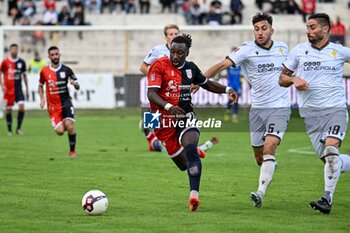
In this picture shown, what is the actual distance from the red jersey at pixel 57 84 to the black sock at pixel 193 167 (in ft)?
29.1

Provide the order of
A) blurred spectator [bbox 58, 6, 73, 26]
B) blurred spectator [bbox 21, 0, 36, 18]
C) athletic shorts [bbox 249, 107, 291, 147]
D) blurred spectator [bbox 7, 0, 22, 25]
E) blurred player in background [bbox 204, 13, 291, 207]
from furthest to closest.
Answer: blurred spectator [bbox 21, 0, 36, 18]
blurred spectator [bbox 7, 0, 22, 25]
blurred spectator [bbox 58, 6, 73, 26]
blurred player in background [bbox 204, 13, 291, 207]
athletic shorts [bbox 249, 107, 291, 147]

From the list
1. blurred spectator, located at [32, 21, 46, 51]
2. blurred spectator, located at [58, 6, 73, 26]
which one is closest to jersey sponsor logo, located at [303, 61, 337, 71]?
blurred spectator, located at [32, 21, 46, 51]

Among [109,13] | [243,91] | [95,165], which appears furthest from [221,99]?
[95,165]

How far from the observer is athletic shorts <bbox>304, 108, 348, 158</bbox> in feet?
38.5

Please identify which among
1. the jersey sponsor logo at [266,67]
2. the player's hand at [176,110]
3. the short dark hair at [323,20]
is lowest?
the player's hand at [176,110]

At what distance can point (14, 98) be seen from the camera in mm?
27719

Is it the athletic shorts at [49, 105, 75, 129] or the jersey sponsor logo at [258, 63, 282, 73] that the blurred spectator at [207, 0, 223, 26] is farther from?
the jersey sponsor logo at [258, 63, 282, 73]

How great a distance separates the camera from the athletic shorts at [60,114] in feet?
66.3

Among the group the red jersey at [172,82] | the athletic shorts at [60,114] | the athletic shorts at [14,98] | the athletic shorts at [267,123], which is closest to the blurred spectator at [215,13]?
the athletic shorts at [14,98]

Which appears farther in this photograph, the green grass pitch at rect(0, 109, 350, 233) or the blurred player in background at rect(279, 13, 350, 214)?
the blurred player in background at rect(279, 13, 350, 214)

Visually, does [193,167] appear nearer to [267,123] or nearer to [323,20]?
[267,123]

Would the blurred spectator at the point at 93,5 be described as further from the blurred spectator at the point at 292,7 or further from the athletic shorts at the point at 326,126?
the athletic shorts at the point at 326,126

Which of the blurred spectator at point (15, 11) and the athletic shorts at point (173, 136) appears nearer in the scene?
the athletic shorts at point (173, 136)

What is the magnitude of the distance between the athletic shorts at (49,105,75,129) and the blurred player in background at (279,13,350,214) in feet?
29.2
